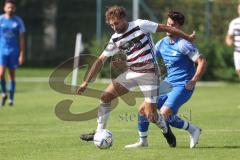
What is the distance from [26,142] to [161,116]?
2106 millimetres

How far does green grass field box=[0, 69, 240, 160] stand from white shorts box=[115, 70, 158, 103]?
0.73 meters

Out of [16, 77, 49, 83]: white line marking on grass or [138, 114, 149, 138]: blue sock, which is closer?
[138, 114, 149, 138]: blue sock

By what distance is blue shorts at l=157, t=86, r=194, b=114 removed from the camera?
1070 centimetres

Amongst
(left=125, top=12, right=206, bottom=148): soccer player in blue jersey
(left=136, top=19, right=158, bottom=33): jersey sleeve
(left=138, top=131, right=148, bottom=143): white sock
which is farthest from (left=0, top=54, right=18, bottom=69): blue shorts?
(left=136, top=19, right=158, bottom=33): jersey sleeve

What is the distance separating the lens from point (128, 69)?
35.0 feet

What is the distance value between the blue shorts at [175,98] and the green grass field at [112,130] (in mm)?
581

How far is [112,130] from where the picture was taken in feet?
43.7

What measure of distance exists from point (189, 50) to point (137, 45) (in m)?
0.84

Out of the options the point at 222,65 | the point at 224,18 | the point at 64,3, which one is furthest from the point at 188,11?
the point at 64,3

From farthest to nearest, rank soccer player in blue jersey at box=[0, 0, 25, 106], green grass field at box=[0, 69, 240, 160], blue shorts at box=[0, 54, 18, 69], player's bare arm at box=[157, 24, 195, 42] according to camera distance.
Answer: blue shorts at box=[0, 54, 18, 69] → soccer player in blue jersey at box=[0, 0, 25, 106] → player's bare arm at box=[157, 24, 195, 42] → green grass field at box=[0, 69, 240, 160]

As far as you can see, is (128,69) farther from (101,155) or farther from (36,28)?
(36,28)

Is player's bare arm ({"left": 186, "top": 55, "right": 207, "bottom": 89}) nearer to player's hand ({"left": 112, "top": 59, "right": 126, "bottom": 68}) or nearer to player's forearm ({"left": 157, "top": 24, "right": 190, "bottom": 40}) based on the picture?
player's forearm ({"left": 157, "top": 24, "right": 190, "bottom": 40})

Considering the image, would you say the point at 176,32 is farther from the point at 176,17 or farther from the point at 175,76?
the point at 175,76

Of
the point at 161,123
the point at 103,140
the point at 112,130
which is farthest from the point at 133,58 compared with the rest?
the point at 112,130
